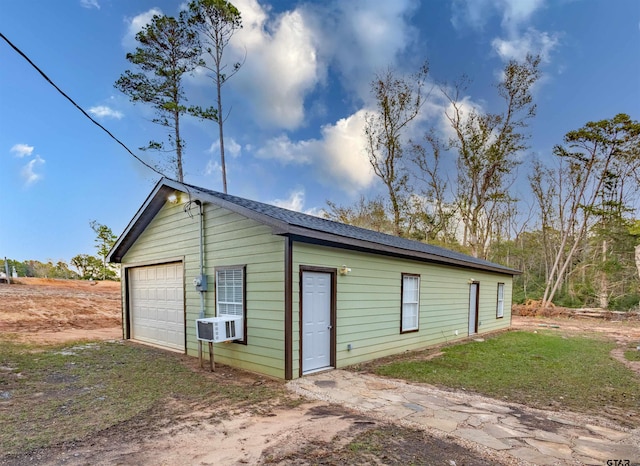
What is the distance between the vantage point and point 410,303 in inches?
333

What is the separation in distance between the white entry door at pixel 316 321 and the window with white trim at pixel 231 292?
1192 millimetres

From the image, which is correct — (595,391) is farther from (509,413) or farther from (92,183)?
(92,183)

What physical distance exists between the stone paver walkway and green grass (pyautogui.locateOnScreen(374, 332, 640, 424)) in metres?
0.62

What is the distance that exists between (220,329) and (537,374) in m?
5.78

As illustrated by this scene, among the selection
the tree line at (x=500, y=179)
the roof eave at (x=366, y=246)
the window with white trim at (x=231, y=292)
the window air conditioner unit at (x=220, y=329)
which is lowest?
the window air conditioner unit at (x=220, y=329)

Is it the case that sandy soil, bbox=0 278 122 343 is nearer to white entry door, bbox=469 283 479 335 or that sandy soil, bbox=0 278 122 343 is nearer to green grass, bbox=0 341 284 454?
green grass, bbox=0 341 284 454

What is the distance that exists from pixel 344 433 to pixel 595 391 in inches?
173

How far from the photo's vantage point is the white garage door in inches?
319

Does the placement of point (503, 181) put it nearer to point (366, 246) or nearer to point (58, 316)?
point (366, 246)

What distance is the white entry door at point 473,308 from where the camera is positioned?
1143cm

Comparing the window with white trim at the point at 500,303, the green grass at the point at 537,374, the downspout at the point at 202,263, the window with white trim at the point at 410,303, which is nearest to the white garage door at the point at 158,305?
the downspout at the point at 202,263

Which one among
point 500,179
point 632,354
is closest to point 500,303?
point 632,354

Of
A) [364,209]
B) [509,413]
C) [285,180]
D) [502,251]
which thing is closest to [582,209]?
[502,251]

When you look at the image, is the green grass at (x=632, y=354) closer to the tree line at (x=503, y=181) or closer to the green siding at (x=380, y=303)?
the green siding at (x=380, y=303)
